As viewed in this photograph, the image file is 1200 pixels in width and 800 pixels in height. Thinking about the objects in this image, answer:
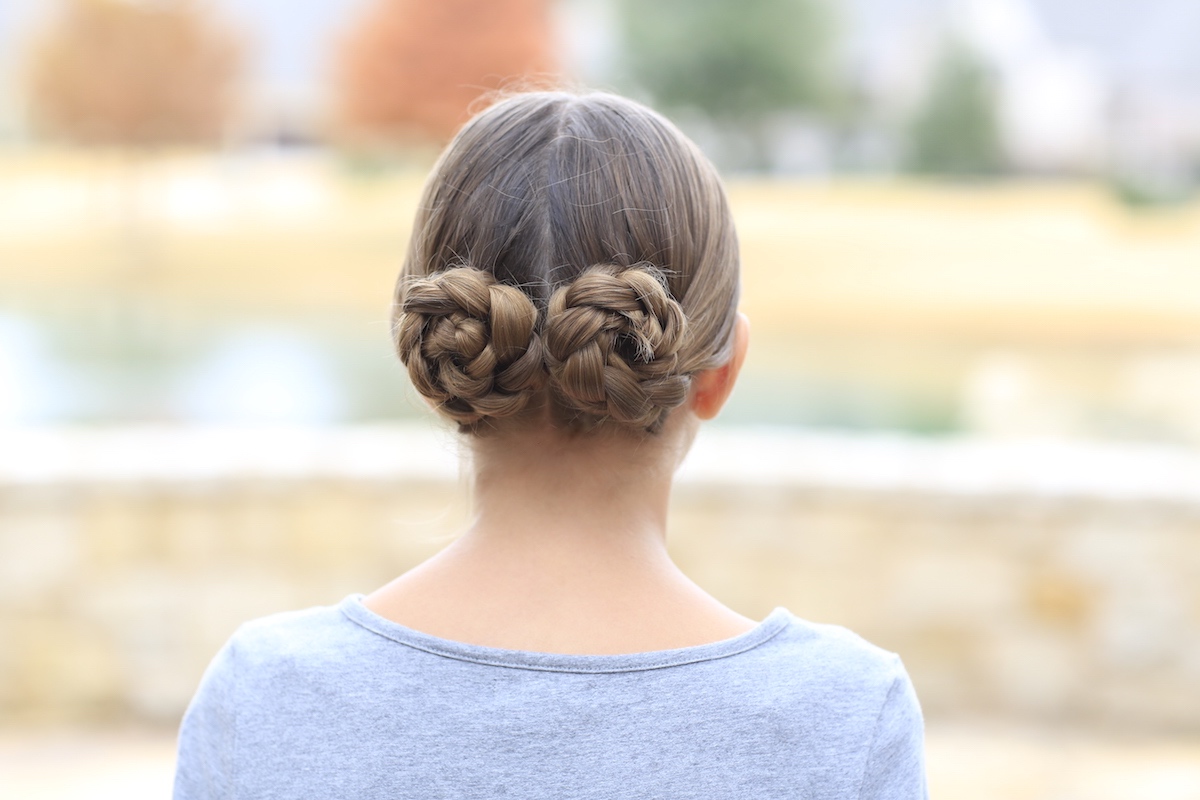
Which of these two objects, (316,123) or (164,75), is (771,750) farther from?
(316,123)

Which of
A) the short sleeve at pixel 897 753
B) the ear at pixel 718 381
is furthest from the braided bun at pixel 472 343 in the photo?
the short sleeve at pixel 897 753

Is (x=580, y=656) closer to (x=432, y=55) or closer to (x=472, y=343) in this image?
(x=472, y=343)

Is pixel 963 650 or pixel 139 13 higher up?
pixel 139 13

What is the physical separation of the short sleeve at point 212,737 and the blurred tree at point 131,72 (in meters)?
25.8

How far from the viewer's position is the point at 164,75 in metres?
24.9

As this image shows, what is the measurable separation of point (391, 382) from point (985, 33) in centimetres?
2424

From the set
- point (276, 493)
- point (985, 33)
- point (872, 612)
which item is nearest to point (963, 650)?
point (872, 612)

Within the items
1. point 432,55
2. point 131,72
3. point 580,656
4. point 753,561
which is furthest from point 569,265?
point 432,55

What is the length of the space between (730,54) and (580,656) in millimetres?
27609

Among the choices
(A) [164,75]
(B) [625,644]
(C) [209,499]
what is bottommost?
(C) [209,499]

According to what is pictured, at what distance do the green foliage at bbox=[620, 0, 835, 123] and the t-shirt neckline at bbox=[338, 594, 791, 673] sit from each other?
27180 mm

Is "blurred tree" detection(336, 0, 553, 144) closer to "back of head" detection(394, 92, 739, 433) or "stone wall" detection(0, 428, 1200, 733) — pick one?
"stone wall" detection(0, 428, 1200, 733)

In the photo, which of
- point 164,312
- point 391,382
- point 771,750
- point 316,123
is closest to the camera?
point 771,750

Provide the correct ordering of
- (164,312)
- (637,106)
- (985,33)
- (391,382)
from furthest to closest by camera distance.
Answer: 1. (985,33)
2. (164,312)
3. (391,382)
4. (637,106)
